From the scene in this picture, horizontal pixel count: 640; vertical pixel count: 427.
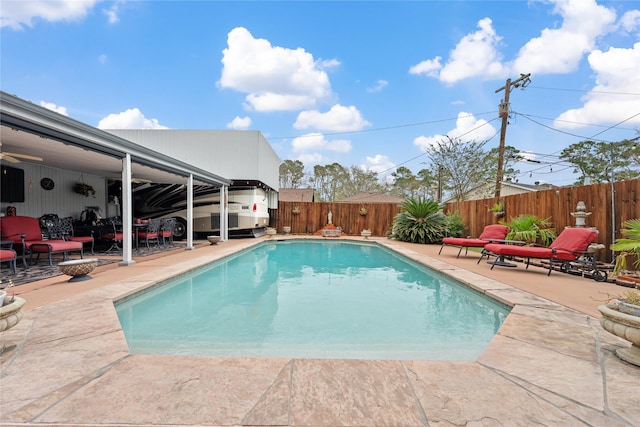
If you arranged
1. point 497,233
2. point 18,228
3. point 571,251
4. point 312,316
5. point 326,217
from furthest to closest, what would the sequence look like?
point 326,217, point 497,233, point 18,228, point 571,251, point 312,316

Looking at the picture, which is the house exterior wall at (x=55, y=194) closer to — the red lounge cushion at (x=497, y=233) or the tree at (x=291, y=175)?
the red lounge cushion at (x=497, y=233)

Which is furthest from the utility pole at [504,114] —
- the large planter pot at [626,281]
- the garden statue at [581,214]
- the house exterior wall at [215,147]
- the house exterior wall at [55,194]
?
the house exterior wall at [55,194]

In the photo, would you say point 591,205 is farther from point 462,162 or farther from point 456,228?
point 462,162

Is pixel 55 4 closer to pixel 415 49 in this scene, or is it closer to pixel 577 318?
pixel 577 318

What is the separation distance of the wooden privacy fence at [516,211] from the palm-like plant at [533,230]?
7.3 inches

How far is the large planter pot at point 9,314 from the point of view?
1.97m

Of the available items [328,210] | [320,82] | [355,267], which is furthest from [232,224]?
[320,82]

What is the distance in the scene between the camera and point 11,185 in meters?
7.21

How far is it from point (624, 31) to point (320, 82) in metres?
12.7

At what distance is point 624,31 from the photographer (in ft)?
30.5

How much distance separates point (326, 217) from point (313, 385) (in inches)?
546

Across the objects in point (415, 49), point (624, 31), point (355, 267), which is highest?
point (415, 49)

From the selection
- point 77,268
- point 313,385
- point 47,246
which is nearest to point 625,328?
point 313,385

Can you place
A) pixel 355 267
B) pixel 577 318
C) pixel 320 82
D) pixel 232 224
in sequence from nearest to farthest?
pixel 577 318 < pixel 355 267 < pixel 232 224 < pixel 320 82
